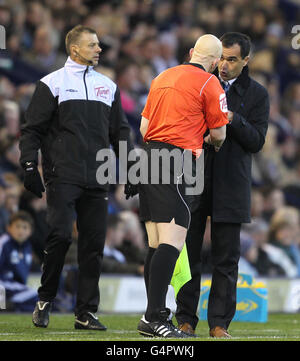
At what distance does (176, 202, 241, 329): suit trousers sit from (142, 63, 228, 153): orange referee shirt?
0.77m

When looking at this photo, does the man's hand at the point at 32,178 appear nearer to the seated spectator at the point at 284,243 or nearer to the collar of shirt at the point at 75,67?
the collar of shirt at the point at 75,67

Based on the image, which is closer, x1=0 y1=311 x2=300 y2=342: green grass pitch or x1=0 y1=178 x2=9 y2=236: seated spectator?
x1=0 y1=311 x2=300 y2=342: green grass pitch

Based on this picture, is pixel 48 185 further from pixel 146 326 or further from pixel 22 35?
pixel 22 35

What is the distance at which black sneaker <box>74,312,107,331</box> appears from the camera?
7.16 metres

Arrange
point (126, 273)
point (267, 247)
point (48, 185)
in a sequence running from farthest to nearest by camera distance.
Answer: point (267, 247)
point (126, 273)
point (48, 185)

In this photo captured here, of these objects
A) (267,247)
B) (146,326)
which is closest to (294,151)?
(267,247)

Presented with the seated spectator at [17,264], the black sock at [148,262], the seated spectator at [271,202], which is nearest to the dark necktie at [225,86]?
the black sock at [148,262]

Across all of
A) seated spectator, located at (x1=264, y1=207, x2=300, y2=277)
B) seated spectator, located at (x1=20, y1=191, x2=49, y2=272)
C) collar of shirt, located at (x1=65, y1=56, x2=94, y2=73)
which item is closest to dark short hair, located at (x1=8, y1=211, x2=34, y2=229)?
seated spectator, located at (x1=20, y1=191, x2=49, y2=272)

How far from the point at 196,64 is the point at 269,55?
1154 cm

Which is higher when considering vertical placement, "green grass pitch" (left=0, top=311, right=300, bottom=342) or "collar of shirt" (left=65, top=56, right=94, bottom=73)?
"collar of shirt" (left=65, top=56, right=94, bottom=73)

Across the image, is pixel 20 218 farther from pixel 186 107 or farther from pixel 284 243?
pixel 284 243

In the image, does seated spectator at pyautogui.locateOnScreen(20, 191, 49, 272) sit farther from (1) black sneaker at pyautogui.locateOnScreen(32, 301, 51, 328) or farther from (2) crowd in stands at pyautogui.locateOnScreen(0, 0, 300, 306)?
(1) black sneaker at pyautogui.locateOnScreen(32, 301, 51, 328)

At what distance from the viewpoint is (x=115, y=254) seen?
1078 centimetres
